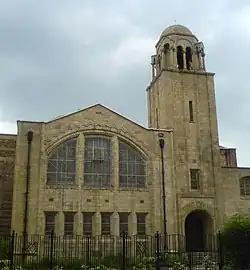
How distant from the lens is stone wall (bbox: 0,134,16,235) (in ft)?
101

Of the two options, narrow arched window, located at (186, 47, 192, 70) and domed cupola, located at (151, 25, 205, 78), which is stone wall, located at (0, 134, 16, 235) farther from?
narrow arched window, located at (186, 47, 192, 70)

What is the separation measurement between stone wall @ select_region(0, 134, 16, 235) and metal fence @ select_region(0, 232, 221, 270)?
3159mm

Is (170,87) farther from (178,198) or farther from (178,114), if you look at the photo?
(178,198)

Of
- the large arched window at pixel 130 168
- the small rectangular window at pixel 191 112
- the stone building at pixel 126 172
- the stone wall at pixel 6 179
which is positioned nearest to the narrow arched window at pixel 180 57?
the stone building at pixel 126 172

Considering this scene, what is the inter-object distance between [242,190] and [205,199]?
3682mm

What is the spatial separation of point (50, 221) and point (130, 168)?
22.3 ft

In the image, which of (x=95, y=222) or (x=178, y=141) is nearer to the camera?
(x=95, y=222)

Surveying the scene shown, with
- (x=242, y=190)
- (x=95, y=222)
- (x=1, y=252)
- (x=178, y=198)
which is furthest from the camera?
(x=242, y=190)

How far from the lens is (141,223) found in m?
30.7

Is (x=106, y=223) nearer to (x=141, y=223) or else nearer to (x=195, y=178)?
(x=141, y=223)

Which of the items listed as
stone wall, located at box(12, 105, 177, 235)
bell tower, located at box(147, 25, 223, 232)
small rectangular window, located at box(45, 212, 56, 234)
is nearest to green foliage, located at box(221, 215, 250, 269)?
stone wall, located at box(12, 105, 177, 235)

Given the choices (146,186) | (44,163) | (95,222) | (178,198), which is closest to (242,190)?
(178,198)

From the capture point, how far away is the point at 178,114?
3422 centimetres

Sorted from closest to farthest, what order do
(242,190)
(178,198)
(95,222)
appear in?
1. (95,222)
2. (178,198)
3. (242,190)
